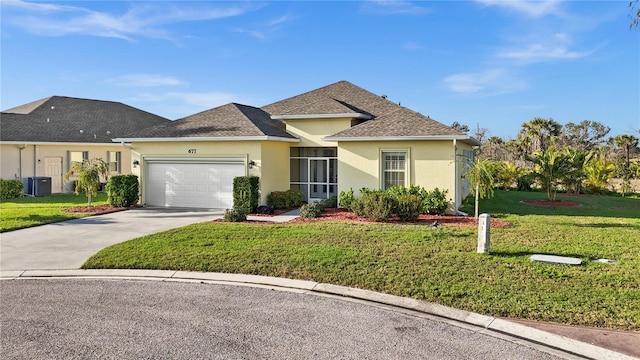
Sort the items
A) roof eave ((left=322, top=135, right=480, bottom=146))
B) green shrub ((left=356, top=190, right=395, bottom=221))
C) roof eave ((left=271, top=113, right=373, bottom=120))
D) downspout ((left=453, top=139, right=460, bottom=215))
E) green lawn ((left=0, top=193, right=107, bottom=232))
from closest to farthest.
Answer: green shrub ((left=356, top=190, right=395, bottom=221)) → green lawn ((left=0, top=193, right=107, bottom=232)) → roof eave ((left=322, top=135, right=480, bottom=146)) → downspout ((left=453, top=139, right=460, bottom=215)) → roof eave ((left=271, top=113, right=373, bottom=120))

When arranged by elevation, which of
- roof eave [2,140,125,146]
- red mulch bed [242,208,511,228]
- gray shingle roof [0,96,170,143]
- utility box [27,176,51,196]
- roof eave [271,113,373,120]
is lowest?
red mulch bed [242,208,511,228]

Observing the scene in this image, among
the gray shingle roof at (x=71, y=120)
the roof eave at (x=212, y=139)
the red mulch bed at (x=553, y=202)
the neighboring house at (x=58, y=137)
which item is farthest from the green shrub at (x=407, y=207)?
the gray shingle roof at (x=71, y=120)

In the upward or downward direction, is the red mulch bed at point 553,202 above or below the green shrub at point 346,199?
below

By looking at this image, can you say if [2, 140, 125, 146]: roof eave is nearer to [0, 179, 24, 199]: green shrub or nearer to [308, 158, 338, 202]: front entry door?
Result: [0, 179, 24, 199]: green shrub

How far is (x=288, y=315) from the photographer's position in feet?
21.0

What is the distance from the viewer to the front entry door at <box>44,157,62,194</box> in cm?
2553

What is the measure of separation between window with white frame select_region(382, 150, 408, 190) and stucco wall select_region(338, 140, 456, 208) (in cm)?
21

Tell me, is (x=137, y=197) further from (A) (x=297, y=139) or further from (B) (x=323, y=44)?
(B) (x=323, y=44)

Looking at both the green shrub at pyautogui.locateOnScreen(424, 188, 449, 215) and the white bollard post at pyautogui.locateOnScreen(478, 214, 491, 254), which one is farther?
the green shrub at pyautogui.locateOnScreen(424, 188, 449, 215)

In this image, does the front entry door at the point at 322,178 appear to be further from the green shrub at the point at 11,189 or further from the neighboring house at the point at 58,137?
the green shrub at the point at 11,189

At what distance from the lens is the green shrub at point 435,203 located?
50.8 ft

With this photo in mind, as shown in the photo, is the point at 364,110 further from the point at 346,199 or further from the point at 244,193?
the point at 244,193

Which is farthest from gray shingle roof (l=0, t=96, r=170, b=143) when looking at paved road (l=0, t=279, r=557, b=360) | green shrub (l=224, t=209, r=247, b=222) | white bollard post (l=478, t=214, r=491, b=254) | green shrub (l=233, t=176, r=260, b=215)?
white bollard post (l=478, t=214, r=491, b=254)

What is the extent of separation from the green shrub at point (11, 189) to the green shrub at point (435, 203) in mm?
20700
